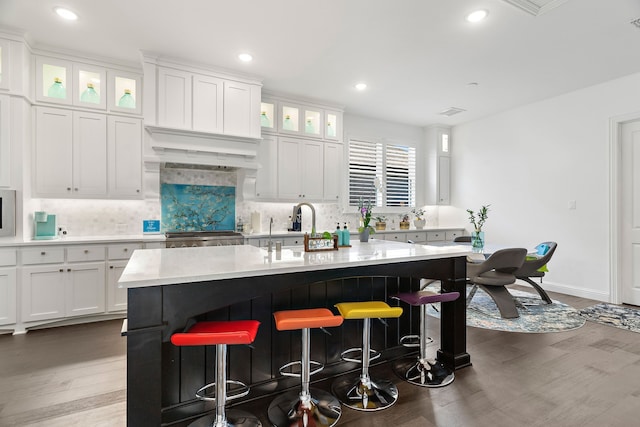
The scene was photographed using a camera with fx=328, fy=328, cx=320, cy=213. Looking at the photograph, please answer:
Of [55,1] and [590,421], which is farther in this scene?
[55,1]

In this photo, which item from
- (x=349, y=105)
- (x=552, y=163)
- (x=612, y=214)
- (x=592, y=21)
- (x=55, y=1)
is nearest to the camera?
(x=55, y=1)

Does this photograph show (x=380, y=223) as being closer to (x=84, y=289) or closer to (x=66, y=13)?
(x=84, y=289)

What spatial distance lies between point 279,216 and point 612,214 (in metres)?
4.81

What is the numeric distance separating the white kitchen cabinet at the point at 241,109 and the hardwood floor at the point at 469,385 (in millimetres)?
2772

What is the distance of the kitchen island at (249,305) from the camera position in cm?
160

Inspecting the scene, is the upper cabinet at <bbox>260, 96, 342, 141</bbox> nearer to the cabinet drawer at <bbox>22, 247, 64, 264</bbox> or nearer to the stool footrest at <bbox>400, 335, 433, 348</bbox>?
the cabinet drawer at <bbox>22, 247, 64, 264</bbox>

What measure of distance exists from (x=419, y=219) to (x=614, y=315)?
10.7 ft

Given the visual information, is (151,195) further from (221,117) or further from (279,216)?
(279,216)

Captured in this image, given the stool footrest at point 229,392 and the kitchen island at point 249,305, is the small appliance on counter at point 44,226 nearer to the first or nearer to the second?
the kitchen island at point 249,305

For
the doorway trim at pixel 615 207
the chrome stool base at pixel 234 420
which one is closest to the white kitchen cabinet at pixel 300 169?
the chrome stool base at pixel 234 420

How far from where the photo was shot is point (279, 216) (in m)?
5.48

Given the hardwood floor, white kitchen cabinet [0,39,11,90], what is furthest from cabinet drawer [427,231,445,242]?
white kitchen cabinet [0,39,11,90]

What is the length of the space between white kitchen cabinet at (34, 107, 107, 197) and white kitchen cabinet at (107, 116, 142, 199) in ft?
0.24

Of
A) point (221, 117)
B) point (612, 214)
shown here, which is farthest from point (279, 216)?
point (612, 214)
